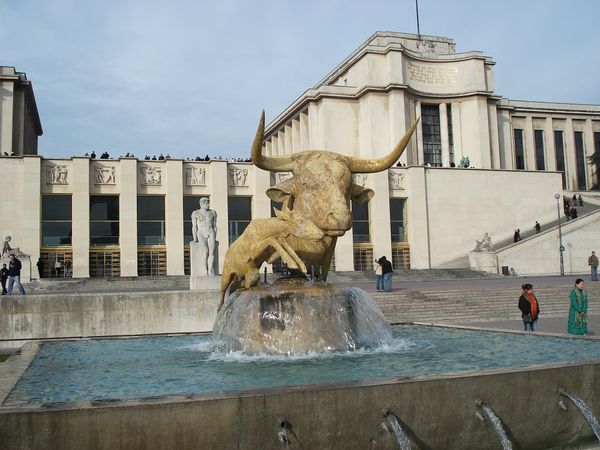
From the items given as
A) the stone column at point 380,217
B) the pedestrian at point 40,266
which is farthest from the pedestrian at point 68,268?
the stone column at point 380,217

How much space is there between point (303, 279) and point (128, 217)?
126ft

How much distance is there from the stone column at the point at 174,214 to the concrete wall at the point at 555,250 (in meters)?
25.4

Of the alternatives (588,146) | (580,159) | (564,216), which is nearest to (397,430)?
(564,216)

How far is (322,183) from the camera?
33.3ft

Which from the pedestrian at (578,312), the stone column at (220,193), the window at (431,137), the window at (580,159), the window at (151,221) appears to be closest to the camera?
the pedestrian at (578,312)

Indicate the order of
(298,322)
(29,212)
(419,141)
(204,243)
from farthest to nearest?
(419,141) → (29,212) → (204,243) → (298,322)

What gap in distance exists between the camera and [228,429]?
4.80m

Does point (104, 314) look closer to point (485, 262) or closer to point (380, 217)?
point (380, 217)

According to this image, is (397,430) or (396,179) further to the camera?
(396,179)

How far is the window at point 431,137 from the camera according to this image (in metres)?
70.6

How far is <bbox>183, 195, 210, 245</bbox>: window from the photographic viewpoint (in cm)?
4838

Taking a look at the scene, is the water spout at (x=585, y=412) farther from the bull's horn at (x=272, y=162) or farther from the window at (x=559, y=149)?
the window at (x=559, y=149)

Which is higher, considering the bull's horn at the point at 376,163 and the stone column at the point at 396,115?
the stone column at the point at 396,115

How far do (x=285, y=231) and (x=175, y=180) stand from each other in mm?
39032
